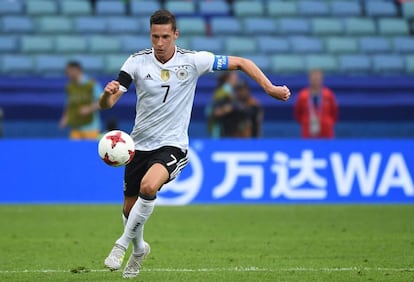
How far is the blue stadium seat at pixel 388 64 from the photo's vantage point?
2223cm

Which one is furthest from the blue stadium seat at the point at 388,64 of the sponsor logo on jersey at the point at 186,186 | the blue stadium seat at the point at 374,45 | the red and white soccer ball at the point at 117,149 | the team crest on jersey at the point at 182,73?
the red and white soccer ball at the point at 117,149

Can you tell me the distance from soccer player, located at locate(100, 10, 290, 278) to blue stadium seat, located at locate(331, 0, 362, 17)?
15.2 metres

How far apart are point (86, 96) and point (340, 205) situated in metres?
4.91

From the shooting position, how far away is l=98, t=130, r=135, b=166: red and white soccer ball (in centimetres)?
802

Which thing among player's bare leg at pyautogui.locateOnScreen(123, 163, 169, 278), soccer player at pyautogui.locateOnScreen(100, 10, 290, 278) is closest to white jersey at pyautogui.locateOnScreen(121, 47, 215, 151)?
soccer player at pyautogui.locateOnScreen(100, 10, 290, 278)

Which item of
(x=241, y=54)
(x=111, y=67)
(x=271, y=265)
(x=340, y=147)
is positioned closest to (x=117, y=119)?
(x=111, y=67)

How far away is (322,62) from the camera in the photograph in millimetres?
22094

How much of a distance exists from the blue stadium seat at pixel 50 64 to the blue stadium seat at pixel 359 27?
21.0 ft

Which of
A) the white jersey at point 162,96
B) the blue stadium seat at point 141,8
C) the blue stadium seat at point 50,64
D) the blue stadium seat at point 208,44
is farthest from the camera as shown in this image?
the blue stadium seat at point 141,8

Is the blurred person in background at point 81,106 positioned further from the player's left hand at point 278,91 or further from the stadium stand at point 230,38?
the player's left hand at point 278,91

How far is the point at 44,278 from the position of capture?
8219mm

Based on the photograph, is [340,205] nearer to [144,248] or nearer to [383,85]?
[383,85]

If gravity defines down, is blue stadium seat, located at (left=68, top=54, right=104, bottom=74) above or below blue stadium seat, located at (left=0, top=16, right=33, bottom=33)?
below

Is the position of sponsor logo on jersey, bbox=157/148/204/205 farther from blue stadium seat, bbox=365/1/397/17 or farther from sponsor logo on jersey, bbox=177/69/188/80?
blue stadium seat, bbox=365/1/397/17
